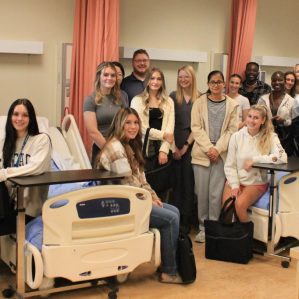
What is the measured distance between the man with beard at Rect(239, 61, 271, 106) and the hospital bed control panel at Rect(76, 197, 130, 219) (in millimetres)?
2648

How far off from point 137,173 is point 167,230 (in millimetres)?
446

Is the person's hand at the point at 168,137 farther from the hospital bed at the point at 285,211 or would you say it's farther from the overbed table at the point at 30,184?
the overbed table at the point at 30,184

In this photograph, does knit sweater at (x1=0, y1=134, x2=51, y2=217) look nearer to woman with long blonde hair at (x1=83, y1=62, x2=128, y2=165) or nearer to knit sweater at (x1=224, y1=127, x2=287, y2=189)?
woman with long blonde hair at (x1=83, y1=62, x2=128, y2=165)

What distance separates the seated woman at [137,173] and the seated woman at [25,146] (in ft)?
1.28

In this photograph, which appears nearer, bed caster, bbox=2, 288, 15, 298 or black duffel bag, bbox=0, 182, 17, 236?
black duffel bag, bbox=0, 182, 17, 236

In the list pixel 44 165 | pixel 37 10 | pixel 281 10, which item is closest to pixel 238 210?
pixel 44 165

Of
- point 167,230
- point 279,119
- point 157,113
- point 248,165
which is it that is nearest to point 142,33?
point 157,113

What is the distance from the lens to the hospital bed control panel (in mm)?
A: 3090

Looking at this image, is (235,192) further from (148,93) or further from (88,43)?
(88,43)

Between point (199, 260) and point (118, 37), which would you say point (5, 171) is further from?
point (118, 37)

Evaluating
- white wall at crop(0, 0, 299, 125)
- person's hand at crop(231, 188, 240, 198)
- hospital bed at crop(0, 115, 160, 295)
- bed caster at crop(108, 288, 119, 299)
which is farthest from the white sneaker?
white wall at crop(0, 0, 299, 125)

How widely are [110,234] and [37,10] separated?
237cm

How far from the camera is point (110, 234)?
3.21 meters

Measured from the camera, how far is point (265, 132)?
4.26m
